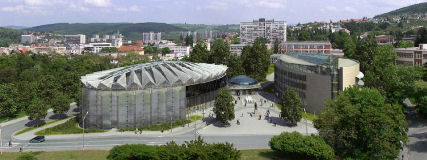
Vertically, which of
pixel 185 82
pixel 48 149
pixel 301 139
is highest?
pixel 185 82

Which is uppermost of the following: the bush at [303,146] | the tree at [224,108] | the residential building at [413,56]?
the residential building at [413,56]

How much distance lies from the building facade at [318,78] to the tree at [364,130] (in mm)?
15529

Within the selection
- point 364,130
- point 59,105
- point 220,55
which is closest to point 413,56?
point 220,55

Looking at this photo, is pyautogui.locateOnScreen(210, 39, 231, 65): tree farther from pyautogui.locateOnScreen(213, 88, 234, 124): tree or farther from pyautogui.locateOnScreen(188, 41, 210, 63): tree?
pyautogui.locateOnScreen(213, 88, 234, 124): tree

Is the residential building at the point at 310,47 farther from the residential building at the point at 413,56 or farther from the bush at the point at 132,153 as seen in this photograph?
the bush at the point at 132,153

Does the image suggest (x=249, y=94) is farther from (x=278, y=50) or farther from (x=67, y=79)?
(x=278, y=50)

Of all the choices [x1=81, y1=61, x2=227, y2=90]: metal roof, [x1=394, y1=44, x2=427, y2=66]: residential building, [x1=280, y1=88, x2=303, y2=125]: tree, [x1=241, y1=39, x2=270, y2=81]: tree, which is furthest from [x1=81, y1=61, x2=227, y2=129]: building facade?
[x1=394, y1=44, x2=427, y2=66]: residential building

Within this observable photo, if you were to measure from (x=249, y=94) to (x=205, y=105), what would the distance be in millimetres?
17065

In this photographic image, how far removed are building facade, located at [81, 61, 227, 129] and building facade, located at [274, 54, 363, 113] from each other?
20.2 m

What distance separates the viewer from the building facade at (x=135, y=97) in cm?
5559

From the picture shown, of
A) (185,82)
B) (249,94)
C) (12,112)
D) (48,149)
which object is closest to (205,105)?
(185,82)

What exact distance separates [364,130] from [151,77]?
35795mm

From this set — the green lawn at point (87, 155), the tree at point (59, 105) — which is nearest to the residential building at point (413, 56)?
the green lawn at point (87, 155)

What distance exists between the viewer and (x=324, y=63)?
61.4m
